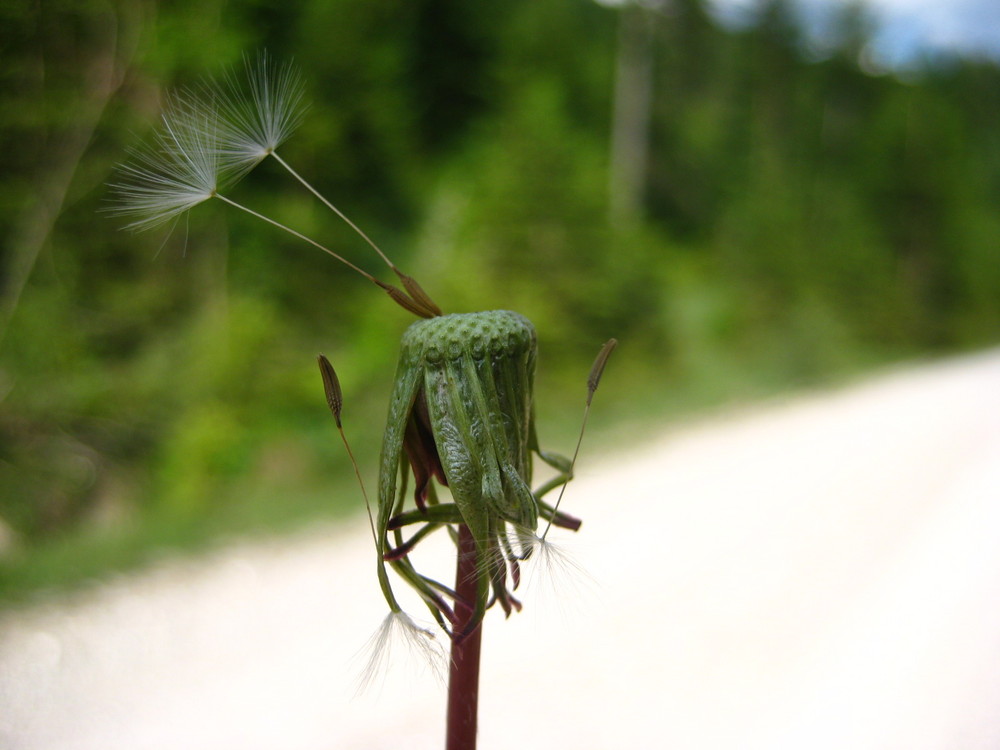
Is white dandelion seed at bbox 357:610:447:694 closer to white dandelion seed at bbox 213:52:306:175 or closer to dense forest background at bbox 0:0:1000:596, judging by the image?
white dandelion seed at bbox 213:52:306:175

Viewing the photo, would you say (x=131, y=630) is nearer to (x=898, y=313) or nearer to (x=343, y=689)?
(x=343, y=689)

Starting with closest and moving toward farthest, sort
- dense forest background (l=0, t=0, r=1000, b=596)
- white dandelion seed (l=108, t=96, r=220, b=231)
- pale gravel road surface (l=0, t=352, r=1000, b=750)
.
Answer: white dandelion seed (l=108, t=96, r=220, b=231)
pale gravel road surface (l=0, t=352, r=1000, b=750)
dense forest background (l=0, t=0, r=1000, b=596)

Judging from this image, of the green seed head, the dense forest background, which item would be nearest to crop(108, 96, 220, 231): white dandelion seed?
the green seed head

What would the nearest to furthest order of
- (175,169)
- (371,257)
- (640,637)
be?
(175,169), (640,637), (371,257)

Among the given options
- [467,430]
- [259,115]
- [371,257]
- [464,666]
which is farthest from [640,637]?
[371,257]

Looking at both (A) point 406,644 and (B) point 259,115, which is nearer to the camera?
(A) point 406,644

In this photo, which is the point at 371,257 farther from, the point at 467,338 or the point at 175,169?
the point at 467,338

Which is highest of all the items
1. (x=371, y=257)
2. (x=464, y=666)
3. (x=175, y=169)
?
(x=371, y=257)
